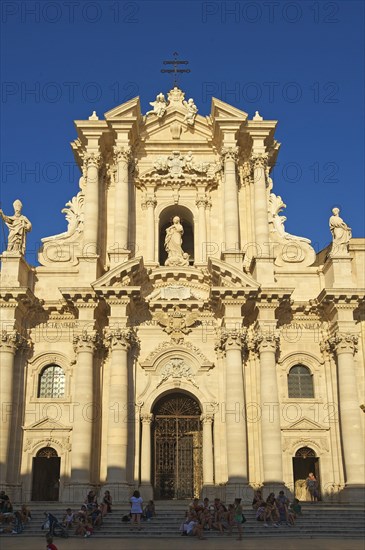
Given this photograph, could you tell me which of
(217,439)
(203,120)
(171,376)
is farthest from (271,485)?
(203,120)

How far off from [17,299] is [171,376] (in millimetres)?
6492

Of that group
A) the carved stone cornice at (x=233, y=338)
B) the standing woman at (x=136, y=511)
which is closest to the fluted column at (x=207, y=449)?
the carved stone cornice at (x=233, y=338)

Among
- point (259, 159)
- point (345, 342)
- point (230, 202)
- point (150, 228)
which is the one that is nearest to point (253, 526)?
point (345, 342)

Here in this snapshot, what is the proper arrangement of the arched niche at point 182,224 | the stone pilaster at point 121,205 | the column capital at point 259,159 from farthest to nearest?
the arched niche at point 182,224 → the column capital at point 259,159 → the stone pilaster at point 121,205

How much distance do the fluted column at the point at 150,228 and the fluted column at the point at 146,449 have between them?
21.5 feet

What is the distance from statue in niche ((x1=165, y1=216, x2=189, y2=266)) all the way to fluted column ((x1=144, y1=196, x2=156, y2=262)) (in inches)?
24.0

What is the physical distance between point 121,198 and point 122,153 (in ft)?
6.98

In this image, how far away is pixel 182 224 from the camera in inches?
1223

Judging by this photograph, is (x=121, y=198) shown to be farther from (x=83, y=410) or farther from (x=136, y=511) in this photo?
(x=136, y=511)

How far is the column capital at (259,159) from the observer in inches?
1139

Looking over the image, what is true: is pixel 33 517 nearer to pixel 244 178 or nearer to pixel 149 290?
pixel 149 290

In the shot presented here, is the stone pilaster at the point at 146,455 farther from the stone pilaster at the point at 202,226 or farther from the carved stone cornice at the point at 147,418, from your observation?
the stone pilaster at the point at 202,226

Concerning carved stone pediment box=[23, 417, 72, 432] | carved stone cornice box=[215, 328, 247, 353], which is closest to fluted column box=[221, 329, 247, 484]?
carved stone cornice box=[215, 328, 247, 353]

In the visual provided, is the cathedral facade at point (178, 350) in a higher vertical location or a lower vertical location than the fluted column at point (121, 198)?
lower
